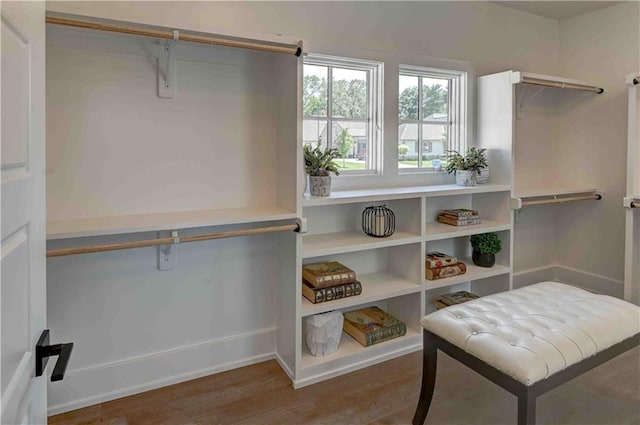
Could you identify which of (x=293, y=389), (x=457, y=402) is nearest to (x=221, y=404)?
(x=293, y=389)

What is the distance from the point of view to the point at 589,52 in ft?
10.9

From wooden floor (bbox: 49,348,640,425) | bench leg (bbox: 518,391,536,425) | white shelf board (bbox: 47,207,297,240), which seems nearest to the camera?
bench leg (bbox: 518,391,536,425)

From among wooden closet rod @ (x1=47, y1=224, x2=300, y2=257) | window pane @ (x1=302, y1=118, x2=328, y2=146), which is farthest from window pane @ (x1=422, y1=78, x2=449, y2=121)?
wooden closet rod @ (x1=47, y1=224, x2=300, y2=257)

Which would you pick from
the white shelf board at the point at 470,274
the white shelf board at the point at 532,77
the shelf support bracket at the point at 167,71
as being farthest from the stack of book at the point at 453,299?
the shelf support bracket at the point at 167,71

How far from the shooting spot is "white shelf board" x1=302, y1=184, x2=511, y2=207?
2.23m

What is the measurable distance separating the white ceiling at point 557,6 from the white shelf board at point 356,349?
2.51 metres

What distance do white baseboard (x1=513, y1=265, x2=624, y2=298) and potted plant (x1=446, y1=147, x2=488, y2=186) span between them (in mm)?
1093

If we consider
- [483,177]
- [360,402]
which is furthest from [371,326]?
[483,177]

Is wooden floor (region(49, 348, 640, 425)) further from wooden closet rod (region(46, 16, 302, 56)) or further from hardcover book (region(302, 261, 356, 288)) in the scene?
wooden closet rod (region(46, 16, 302, 56))

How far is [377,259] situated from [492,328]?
116cm

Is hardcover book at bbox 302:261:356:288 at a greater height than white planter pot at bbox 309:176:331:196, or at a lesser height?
lesser

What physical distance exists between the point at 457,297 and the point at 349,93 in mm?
1552

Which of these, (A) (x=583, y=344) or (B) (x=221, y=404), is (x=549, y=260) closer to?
(A) (x=583, y=344)

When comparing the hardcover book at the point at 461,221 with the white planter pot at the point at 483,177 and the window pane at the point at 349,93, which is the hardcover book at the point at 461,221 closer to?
the white planter pot at the point at 483,177
